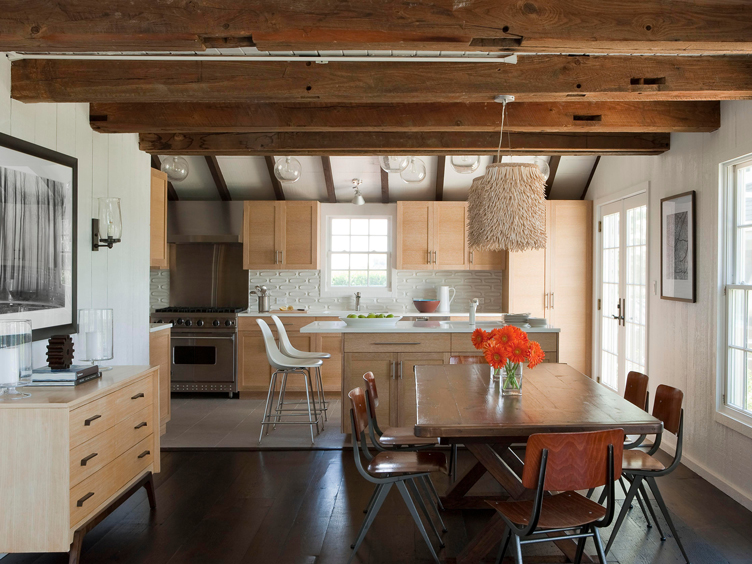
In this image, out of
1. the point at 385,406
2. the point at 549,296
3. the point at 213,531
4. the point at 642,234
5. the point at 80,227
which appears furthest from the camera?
the point at 549,296

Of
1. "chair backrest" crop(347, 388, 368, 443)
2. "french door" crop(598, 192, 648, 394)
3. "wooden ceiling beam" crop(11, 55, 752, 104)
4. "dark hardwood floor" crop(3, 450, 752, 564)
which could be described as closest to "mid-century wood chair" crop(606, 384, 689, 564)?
"dark hardwood floor" crop(3, 450, 752, 564)

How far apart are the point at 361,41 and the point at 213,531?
2.65m

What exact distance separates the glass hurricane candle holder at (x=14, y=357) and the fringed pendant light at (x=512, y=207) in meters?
2.60

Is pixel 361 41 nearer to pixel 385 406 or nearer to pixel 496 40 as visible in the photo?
pixel 496 40

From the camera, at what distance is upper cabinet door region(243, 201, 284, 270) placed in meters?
7.38

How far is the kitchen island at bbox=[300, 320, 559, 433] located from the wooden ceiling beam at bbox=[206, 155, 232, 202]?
294 cm

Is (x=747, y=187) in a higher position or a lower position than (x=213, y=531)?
higher

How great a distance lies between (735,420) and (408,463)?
2.32 metres

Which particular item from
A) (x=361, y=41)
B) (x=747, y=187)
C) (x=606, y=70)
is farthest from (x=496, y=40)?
(x=747, y=187)

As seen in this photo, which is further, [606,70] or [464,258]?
[464,258]

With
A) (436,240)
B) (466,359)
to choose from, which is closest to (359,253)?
(436,240)

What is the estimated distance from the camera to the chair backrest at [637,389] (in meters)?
3.64

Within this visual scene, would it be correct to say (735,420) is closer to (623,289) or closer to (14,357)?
(623,289)

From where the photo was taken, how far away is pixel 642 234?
5.66 metres
